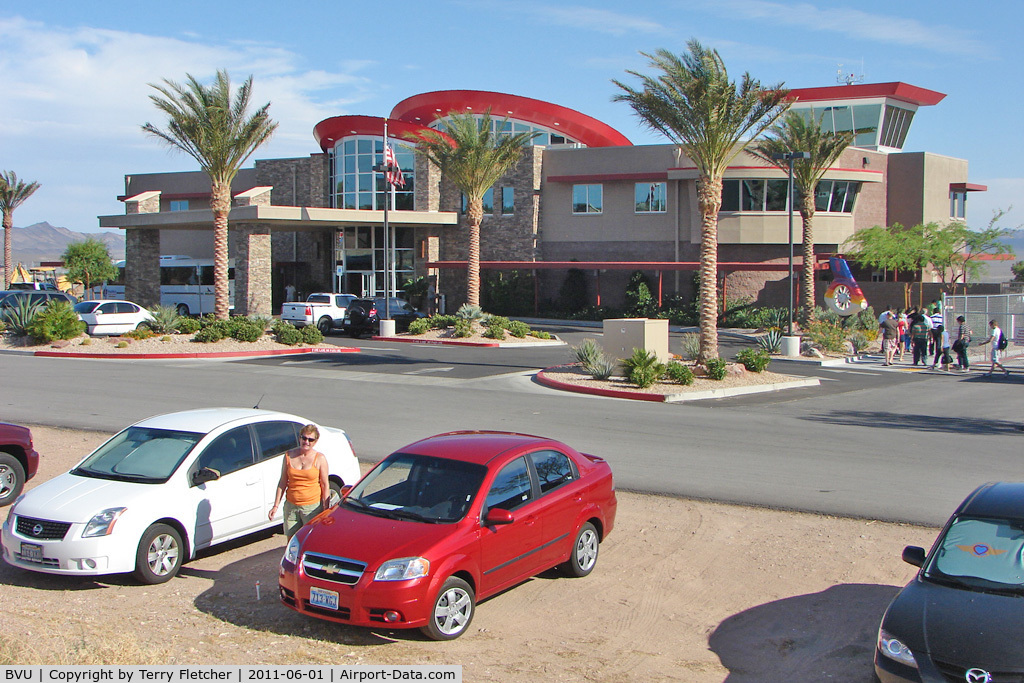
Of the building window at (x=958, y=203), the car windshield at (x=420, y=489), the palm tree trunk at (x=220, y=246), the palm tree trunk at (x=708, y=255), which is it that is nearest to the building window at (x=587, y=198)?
the building window at (x=958, y=203)

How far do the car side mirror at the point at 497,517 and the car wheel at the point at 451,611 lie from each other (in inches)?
20.2

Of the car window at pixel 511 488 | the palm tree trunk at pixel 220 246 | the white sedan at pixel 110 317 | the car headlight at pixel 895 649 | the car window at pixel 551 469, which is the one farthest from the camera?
the palm tree trunk at pixel 220 246

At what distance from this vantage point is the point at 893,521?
9602 millimetres

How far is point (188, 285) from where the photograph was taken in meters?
48.3

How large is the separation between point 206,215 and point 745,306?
26.9 metres

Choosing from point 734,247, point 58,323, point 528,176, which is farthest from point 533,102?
point 58,323

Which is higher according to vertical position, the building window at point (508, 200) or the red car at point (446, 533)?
the building window at point (508, 200)

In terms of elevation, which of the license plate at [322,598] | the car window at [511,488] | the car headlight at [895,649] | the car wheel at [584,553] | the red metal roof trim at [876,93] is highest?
the red metal roof trim at [876,93]

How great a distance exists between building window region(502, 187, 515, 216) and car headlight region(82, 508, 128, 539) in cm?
4104

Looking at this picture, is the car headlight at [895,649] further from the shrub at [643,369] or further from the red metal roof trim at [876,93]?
the red metal roof trim at [876,93]

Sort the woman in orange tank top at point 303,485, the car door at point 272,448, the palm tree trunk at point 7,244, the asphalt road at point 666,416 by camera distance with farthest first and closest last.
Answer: the palm tree trunk at point 7,244 → the asphalt road at point 666,416 → the car door at point 272,448 → the woman in orange tank top at point 303,485

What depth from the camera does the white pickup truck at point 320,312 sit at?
118 ft

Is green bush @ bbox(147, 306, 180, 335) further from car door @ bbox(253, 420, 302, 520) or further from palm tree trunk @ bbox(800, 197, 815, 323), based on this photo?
palm tree trunk @ bbox(800, 197, 815, 323)

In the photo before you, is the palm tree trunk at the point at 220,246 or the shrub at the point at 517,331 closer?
the palm tree trunk at the point at 220,246
